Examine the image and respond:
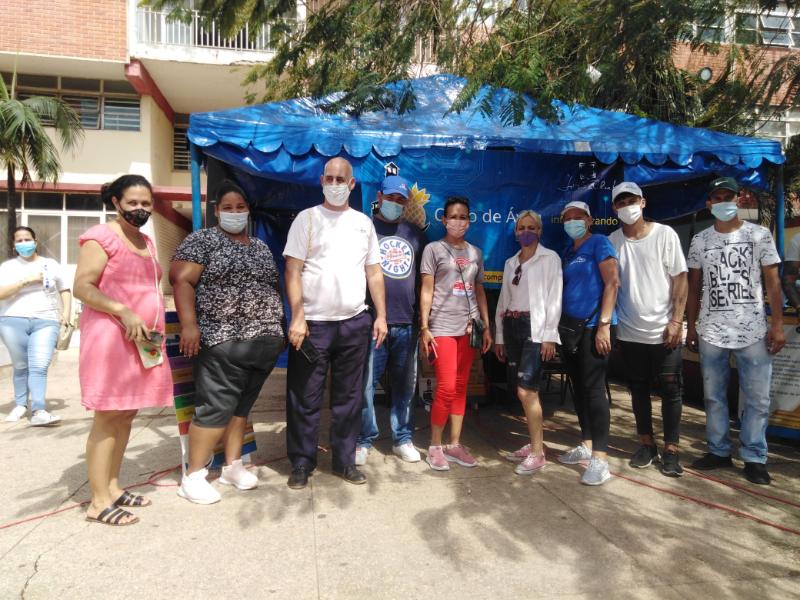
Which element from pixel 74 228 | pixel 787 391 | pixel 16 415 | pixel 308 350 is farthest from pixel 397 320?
pixel 74 228

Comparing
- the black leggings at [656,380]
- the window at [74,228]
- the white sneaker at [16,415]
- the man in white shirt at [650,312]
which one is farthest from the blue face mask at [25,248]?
the window at [74,228]

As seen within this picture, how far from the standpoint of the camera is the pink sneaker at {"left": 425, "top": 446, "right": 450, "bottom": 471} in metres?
3.91

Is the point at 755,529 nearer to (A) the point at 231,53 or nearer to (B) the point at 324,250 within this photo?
(B) the point at 324,250

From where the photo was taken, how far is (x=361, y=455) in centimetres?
402

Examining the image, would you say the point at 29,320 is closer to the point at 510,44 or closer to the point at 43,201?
the point at 510,44

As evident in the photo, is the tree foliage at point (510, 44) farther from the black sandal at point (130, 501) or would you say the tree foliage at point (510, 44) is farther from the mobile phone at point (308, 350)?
the black sandal at point (130, 501)

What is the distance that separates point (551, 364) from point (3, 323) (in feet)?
17.4

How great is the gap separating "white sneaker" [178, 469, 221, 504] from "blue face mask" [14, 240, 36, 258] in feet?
11.1

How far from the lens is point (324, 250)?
3555 mm

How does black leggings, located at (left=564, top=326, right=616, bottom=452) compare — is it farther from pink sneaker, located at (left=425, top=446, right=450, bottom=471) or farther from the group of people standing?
pink sneaker, located at (left=425, top=446, right=450, bottom=471)

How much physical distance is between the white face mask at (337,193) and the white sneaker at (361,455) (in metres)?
1.75

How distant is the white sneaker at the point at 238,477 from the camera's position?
139 inches

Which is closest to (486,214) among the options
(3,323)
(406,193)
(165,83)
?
(406,193)

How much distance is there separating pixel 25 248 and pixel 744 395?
6.24m
